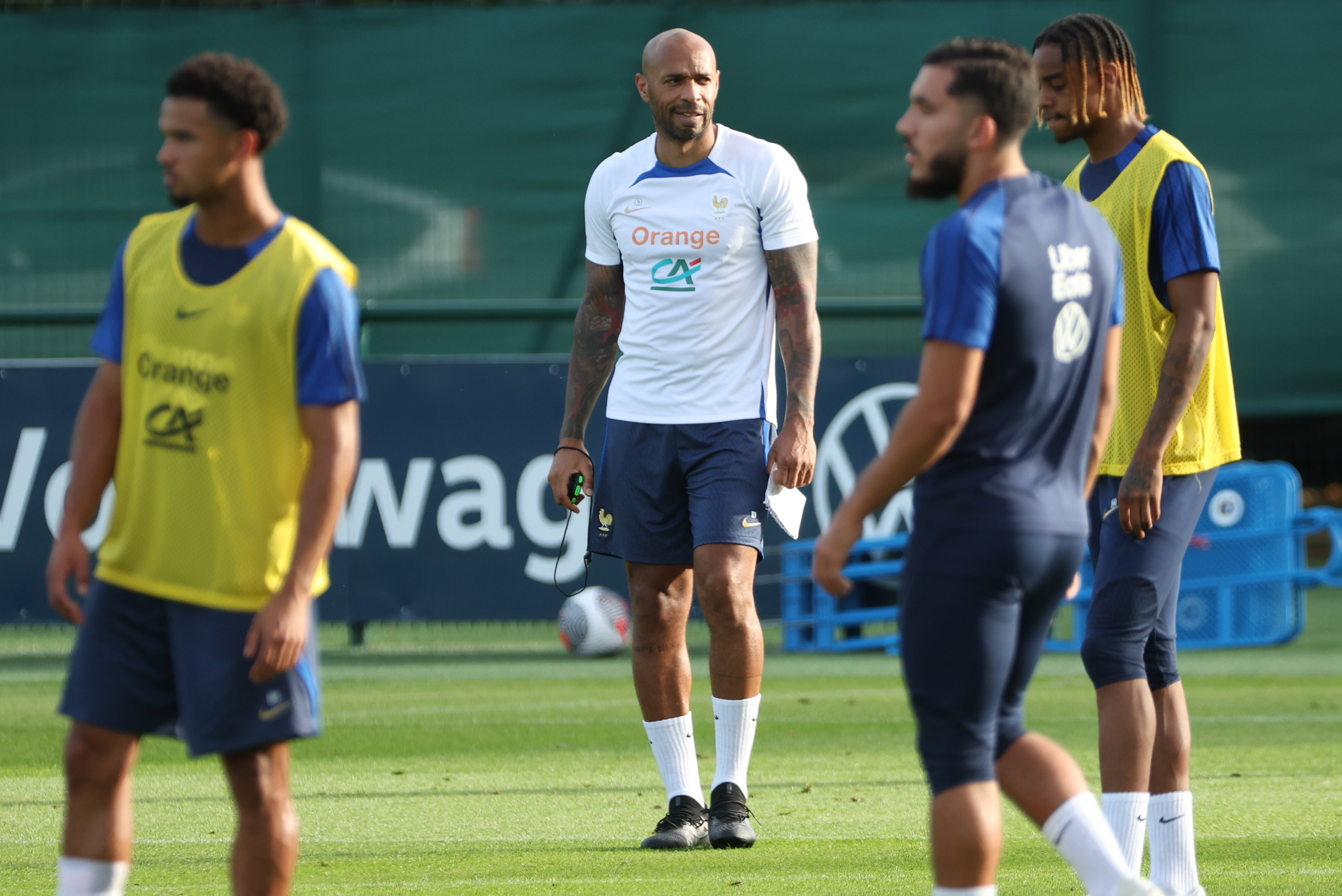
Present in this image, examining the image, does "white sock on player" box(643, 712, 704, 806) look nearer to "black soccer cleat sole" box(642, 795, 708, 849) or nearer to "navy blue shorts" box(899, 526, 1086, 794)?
"black soccer cleat sole" box(642, 795, 708, 849)

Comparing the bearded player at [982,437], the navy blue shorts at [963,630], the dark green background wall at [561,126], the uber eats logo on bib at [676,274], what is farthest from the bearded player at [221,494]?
the dark green background wall at [561,126]

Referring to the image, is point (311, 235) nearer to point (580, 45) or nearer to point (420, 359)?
point (420, 359)

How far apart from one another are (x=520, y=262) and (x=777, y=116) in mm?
2351

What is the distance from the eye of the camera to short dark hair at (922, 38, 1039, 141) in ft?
11.0

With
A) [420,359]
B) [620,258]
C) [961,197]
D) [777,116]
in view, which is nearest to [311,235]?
[961,197]

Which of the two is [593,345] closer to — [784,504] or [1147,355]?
[784,504]

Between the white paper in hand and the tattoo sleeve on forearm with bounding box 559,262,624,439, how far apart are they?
69 centimetres

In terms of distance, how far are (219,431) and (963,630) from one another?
1448 mm

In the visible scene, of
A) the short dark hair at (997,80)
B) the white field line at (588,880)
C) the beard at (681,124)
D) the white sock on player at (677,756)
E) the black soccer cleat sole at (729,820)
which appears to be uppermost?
the beard at (681,124)

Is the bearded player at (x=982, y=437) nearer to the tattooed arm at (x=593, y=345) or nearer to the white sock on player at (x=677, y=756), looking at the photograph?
the white sock on player at (x=677, y=756)

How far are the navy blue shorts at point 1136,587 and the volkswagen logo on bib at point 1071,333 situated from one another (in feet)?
3.47

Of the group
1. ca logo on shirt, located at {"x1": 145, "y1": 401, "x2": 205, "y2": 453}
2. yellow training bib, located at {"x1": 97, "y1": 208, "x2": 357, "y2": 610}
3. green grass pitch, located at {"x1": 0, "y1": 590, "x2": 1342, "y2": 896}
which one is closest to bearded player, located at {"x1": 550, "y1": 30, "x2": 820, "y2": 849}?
green grass pitch, located at {"x1": 0, "y1": 590, "x2": 1342, "y2": 896}

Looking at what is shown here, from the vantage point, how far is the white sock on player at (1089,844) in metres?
3.47

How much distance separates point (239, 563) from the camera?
338 centimetres
